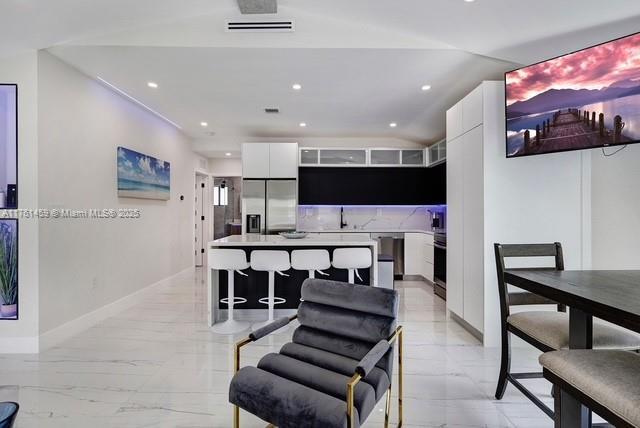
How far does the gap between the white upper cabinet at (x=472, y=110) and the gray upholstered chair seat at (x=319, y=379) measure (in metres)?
2.69

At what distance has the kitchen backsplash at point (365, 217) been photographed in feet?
21.5

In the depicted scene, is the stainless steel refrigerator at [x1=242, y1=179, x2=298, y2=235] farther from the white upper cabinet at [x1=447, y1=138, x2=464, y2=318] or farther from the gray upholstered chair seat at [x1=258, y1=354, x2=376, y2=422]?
the gray upholstered chair seat at [x1=258, y1=354, x2=376, y2=422]

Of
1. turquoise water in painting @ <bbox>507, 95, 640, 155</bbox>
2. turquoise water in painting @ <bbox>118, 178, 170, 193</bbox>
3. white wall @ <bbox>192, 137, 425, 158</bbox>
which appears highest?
white wall @ <bbox>192, 137, 425, 158</bbox>

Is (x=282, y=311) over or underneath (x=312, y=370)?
underneath

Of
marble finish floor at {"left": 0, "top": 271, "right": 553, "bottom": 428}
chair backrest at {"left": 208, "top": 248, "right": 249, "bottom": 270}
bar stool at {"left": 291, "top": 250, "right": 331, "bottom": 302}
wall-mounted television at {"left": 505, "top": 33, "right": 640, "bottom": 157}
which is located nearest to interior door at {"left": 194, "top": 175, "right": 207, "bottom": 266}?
marble finish floor at {"left": 0, "top": 271, "right": 553, "bottom": 428}

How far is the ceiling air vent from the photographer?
9.37 feet

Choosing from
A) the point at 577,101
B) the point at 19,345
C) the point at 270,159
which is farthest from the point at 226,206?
the point at 577,101

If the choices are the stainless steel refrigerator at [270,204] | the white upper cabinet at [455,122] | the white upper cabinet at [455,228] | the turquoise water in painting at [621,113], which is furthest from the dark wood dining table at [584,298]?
the stainless steel refrigerator at [270,204]

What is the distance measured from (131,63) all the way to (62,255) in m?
2.09

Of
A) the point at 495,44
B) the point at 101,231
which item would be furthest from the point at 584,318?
the point at 101,231

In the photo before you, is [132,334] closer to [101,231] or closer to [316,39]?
[101,231]

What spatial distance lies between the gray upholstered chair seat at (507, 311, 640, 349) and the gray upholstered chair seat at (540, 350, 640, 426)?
34 centimetres

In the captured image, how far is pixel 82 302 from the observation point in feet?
11.3

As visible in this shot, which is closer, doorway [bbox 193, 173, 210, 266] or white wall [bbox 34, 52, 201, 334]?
white wall [bbox 34, 52, 201, 334]
